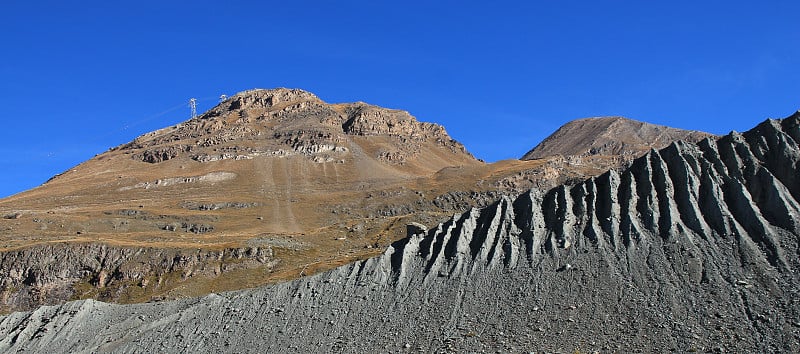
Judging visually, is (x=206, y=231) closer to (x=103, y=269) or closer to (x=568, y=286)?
(x=103, y=269)

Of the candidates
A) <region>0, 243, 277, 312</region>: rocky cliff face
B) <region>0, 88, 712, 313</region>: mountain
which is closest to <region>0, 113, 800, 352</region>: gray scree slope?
<region>0, 88, 712, 313</region>: mountain

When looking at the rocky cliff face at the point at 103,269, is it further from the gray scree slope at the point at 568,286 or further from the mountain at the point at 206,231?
the gray scree slope at the point at 568,286

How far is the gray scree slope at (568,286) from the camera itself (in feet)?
119

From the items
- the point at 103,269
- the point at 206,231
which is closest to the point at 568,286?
the point at 103,269

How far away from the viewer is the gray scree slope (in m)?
36.2

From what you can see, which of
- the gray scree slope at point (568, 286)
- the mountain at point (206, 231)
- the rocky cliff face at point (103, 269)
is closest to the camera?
the gray scree slope at point (568, 286)

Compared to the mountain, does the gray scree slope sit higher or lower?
lower

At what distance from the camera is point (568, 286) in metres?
41.5

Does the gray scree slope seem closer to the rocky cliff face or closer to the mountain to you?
the mountain

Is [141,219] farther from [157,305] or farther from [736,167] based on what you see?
[736,167]

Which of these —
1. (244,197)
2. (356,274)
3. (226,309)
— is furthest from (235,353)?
(244,197)

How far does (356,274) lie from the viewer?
4975 centimetres

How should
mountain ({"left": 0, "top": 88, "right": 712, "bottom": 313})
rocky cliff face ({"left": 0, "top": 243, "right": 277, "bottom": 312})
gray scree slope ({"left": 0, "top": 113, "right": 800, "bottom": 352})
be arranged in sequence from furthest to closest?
mountain ({"left": 0, "top": 88, "right": 712, "bottom": 313}) < rocky cliff face ({"left": 0, "top": 243, "right": 277, "bottom": 312}) < gray scree slope ({"left": 0, "top": 113, "right": 800, "bottom": 352})

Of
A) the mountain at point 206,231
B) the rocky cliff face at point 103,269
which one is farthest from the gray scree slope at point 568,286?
the rocky cliff face at point 103,269
